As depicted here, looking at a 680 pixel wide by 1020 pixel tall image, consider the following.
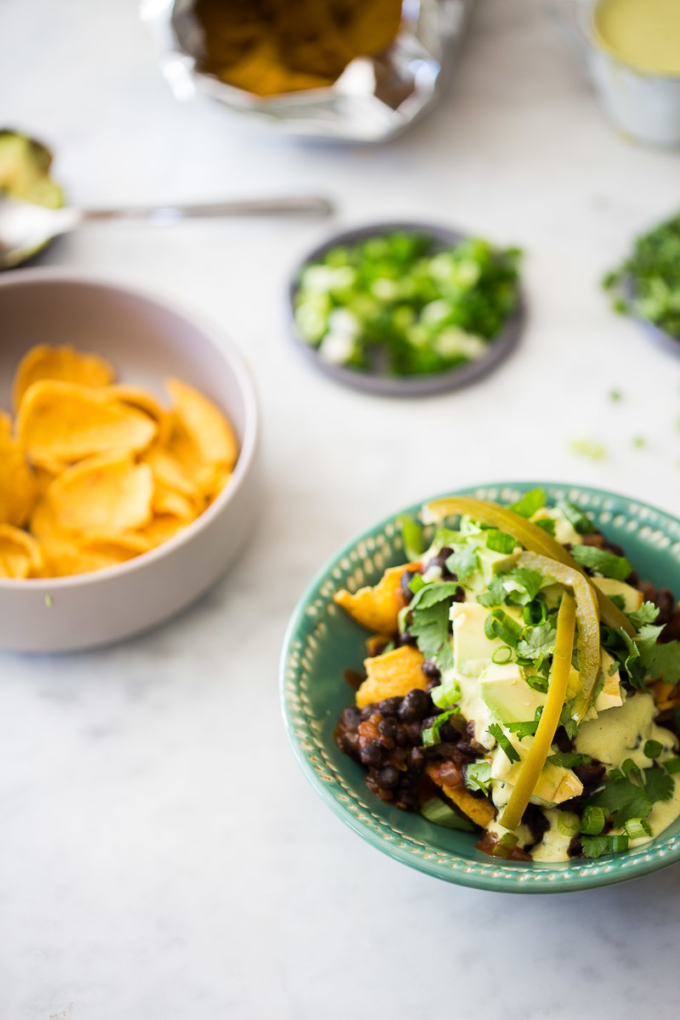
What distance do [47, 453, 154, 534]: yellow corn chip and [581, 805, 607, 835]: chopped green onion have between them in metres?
0.85

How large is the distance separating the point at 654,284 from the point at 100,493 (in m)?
1.23

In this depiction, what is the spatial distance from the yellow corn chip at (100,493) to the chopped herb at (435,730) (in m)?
0.65

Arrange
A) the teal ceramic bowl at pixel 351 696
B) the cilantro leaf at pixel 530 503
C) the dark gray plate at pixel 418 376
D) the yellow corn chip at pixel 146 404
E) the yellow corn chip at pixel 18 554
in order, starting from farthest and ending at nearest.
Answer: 1. the dark gray plate at pixel 418 376
2. the yellow corn chip at pixel 146 404
3. the yellow corn chip at pixel 18 554
4. the cilantro leaf at pixel 530 503
5. the teal ceramic bowl at pixel 351 696

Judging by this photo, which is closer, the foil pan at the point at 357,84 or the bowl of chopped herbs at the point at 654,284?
the bowl of chopped herbs at the point at 654,284

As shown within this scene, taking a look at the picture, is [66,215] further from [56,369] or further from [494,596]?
[494,596]

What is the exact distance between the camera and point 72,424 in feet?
5.49

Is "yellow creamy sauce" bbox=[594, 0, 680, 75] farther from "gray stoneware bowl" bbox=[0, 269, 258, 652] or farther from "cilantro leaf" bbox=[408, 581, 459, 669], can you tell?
"cilantro leaf" bbox=[408, 581, 459, 669]

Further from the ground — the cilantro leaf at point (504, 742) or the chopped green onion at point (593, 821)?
the cilantro leaf at point (504, 742)

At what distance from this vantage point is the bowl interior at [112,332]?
176 centimetres

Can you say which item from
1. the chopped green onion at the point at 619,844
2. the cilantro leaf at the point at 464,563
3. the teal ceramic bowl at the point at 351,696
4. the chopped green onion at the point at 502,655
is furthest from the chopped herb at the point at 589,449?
the chopped green onion at the point at 619,844

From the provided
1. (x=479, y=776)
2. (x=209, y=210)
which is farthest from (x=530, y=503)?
(x=209, y=210)

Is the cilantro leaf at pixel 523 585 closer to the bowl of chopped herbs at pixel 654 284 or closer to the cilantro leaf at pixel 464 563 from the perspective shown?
the cilantro leaf at pixel 464 563

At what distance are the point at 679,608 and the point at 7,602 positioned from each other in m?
0.98

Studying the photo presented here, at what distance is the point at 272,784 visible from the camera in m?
1.39
